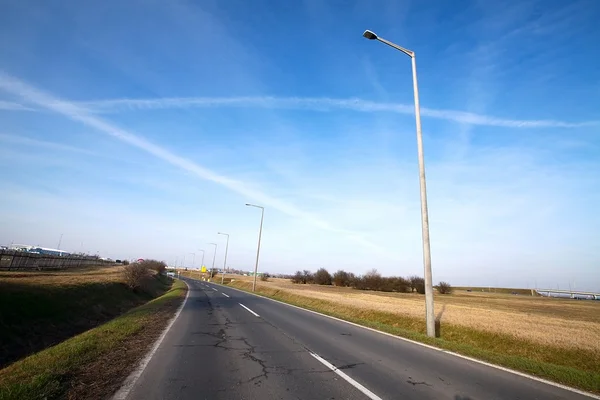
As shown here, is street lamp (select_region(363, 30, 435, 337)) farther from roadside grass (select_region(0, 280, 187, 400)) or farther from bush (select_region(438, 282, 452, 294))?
bush (select_region(438, 282, 452, 294))

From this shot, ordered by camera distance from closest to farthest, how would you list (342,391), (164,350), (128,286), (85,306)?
(342,391) → (164,350) → (85,306) → (128,286)

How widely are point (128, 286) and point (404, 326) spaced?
1135 inches

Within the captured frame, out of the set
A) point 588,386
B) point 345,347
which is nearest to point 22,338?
point 345,347

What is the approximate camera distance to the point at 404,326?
16.5 meters

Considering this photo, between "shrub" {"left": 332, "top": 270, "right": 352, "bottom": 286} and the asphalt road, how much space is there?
3680 inches

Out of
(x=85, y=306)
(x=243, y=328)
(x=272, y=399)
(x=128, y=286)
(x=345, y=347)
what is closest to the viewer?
(x=272, y=399)

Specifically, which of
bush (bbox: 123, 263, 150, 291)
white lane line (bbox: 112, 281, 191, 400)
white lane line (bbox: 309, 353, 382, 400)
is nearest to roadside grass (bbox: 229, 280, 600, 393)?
white lane line (bbox: 309, 353, 382, 400)

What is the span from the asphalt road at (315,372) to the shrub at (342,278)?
307ft

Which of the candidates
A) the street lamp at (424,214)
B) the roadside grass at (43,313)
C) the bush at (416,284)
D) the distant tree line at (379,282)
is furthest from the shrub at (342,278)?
the street lamp at (424,214)

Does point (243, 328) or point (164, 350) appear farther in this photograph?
point (243, 328)

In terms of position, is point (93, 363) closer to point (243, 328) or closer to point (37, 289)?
point (243, 328)

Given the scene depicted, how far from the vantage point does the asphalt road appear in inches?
211

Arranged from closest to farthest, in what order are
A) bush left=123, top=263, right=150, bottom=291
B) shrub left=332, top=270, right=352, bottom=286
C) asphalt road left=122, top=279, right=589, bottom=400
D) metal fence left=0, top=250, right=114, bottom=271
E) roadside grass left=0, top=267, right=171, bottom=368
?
1. asphalt road left=122, top=279, right=589, bottom=400
2. roadside grass left=0, top=267, right=171, bottom=368
3. metal fence left=0, top=250, right=114, bottom=271
4. bush left=123, top=263, right=150, bottom=291
5. shrub left=332, top=270, right=352, bottom=286

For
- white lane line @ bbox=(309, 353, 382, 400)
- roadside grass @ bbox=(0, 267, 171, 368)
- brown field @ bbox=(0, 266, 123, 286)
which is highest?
brown field @ bbox=(0, 266, 123, 286)
